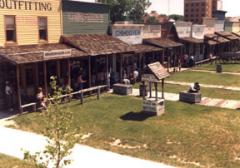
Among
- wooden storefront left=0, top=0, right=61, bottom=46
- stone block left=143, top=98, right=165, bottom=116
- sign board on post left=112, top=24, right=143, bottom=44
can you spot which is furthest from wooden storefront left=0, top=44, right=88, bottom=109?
sign board on post left=112, top=24, right=143, bottom=44

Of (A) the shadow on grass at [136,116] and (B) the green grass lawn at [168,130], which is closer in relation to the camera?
(B) the green grass lawn at [168,130]

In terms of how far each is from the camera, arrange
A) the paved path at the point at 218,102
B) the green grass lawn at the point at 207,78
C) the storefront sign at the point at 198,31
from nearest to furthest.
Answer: the paved path at the point at 218,102 < the green grass lawn at the point at 207,78 < the storefront sign at the point at 198,31

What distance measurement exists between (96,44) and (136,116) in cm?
859

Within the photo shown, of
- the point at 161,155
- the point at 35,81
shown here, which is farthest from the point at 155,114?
the point at 35,81

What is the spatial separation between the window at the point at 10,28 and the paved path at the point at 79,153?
6.91m

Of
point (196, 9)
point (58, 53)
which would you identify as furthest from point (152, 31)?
point (196, 9)

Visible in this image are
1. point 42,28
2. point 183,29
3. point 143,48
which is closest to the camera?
point 42,28

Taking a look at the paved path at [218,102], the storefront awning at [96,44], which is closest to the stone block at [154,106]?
the paved path at [218,102]

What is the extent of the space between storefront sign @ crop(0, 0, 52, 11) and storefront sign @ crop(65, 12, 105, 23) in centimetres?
219

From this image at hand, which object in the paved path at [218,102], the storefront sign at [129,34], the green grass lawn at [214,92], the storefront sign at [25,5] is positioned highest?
the storefront sign at [25,5]

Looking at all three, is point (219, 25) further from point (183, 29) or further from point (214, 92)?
point (214, 92)

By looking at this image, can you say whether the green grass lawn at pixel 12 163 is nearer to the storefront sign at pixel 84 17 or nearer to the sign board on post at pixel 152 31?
the storefront sign at pixel 84 17

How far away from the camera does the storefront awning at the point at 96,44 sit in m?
23.9

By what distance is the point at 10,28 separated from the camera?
67.7 feet
